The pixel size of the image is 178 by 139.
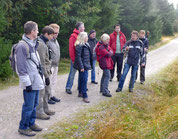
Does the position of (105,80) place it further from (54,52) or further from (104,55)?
(54,52)

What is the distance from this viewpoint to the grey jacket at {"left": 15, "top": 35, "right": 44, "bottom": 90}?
10.7 feet

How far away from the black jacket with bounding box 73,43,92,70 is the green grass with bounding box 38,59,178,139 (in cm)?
121

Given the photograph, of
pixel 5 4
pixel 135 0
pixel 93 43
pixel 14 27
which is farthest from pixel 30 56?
pixel 135 0

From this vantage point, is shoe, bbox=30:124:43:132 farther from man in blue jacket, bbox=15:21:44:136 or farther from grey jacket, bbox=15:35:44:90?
grey jacket, bbox=15:35:44:90

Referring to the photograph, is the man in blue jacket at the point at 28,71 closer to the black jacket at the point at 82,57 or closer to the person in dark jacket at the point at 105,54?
the black jacket at the point at 82,57

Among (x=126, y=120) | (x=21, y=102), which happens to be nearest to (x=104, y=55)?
(x=126, y=120)

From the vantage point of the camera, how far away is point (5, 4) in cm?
736

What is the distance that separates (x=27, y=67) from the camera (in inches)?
134

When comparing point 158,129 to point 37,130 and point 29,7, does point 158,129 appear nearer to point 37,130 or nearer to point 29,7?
point 37,130

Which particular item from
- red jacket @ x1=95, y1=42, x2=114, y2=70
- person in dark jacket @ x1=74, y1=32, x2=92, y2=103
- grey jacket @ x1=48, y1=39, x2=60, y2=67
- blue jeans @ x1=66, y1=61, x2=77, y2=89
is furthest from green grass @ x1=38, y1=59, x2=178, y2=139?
grey jacket @ x1=48, y1=39, x2=60, y2=67

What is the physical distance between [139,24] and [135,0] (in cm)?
244

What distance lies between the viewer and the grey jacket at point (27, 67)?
3.26m

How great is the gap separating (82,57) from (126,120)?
2058mm

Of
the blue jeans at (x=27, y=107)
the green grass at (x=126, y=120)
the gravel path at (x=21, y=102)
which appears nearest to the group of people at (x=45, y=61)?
the blue jeans at (x=27, y=107)
